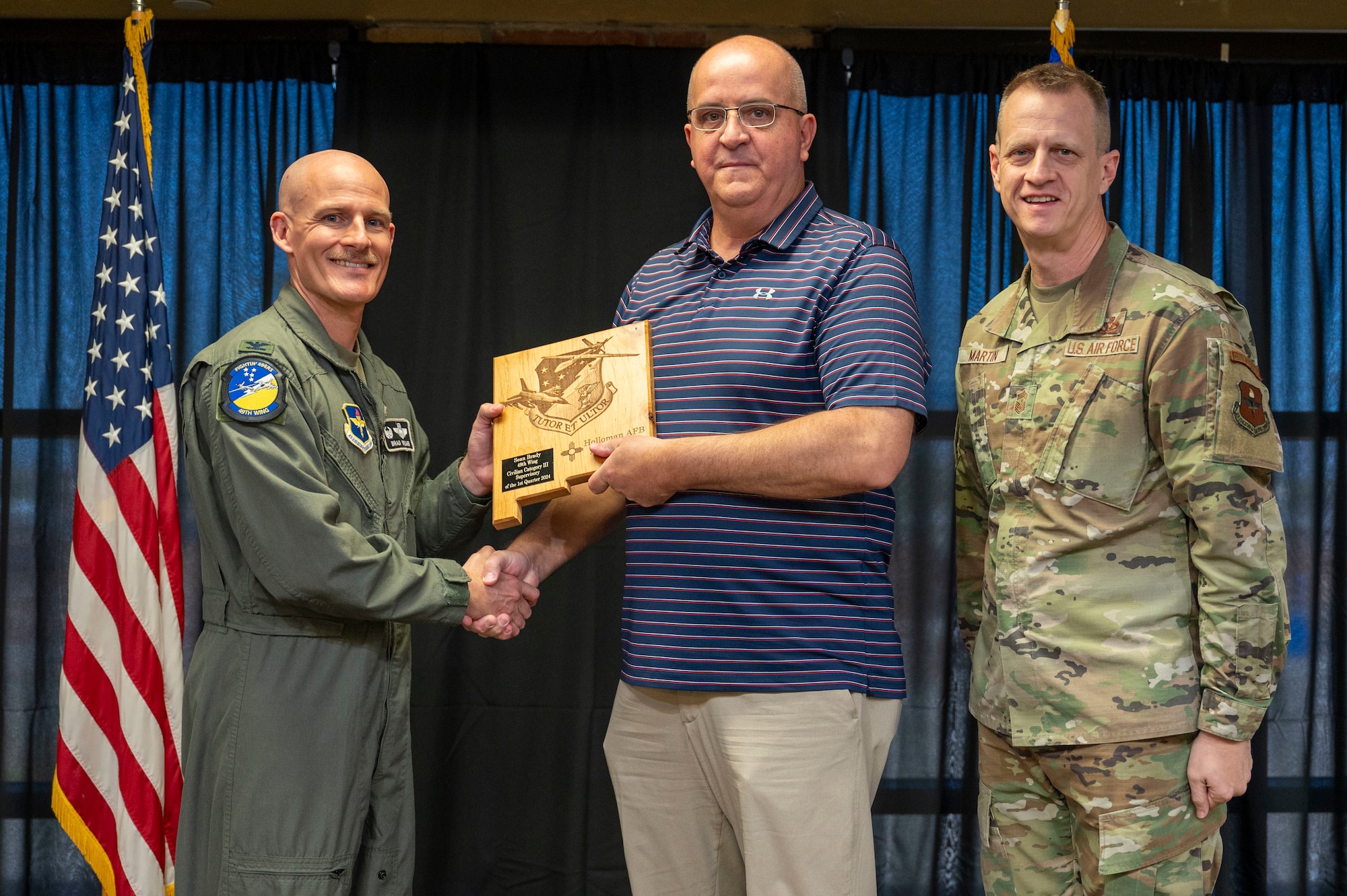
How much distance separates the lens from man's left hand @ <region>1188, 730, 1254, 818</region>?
1.80m

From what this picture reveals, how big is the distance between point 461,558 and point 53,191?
172 centimetres

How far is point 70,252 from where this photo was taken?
133 inches

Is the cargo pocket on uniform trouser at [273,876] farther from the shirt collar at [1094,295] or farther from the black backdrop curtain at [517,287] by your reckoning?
the shirt collar at [1094,295]

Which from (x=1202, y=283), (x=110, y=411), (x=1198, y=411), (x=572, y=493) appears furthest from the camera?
(x=110, y=411)

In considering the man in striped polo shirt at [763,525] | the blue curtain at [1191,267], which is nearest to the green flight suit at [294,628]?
the man in striped polo shirt at [763,525]

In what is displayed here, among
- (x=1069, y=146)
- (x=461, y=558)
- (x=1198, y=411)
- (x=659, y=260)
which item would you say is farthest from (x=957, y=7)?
(x=461, y=558)

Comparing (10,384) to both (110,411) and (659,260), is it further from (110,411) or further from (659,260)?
(659,260)

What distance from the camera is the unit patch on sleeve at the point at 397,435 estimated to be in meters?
2.18

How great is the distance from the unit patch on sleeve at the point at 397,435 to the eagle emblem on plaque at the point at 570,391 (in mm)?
275

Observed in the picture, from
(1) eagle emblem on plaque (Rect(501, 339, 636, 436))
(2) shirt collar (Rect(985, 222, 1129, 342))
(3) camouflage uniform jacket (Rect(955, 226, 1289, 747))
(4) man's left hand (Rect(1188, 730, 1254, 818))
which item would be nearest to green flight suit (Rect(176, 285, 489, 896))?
(1) eagle emblem on plaque (Rect(501, 339, 636, 436))

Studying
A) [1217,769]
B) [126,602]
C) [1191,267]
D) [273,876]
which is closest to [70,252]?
[126,602]

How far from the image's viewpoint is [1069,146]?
1981 millimetres

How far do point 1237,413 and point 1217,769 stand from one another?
1.97 feet

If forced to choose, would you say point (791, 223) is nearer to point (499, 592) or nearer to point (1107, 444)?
point (1107, 444)
